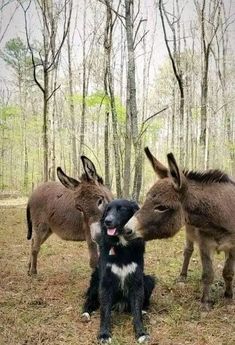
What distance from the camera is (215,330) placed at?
13.6 feet

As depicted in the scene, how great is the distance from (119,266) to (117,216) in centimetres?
54

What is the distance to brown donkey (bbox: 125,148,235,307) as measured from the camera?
3.93 meters

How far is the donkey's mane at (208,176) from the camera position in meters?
4.34

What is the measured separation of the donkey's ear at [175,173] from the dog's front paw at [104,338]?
162 centimetres

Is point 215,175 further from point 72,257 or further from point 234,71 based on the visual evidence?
point 234,71

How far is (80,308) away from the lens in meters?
4.80

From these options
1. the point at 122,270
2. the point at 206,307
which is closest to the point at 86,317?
the point at 122,270

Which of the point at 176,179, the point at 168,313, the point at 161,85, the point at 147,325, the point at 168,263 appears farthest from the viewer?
the point at 161,85

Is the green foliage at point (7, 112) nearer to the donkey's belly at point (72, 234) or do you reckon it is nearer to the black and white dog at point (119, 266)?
the donkey's belly at point (72, 234)

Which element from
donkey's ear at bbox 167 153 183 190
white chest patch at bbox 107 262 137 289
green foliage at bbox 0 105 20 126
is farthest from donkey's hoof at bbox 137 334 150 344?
green foliage at bbox 0 105 20 126

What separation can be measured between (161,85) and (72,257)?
26053mm

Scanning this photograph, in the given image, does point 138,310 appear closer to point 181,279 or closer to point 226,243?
point 226,243

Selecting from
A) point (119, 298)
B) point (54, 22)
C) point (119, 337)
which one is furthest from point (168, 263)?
point (54, 22)

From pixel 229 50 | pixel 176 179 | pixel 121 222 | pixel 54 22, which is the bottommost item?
pixel 121 222
